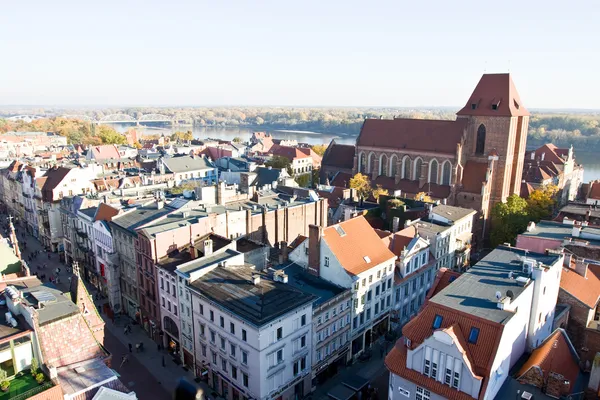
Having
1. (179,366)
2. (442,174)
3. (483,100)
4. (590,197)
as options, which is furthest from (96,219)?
(590,197)

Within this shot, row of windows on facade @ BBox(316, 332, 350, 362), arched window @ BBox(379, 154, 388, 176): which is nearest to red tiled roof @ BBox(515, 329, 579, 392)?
row of windows on facade @ BBox(316, 332, 350, 362)

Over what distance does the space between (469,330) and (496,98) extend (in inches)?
2417

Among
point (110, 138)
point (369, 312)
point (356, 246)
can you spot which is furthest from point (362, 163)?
point (110, 138)

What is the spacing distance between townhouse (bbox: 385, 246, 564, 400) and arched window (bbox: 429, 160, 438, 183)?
166 feet

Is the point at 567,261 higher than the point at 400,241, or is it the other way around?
the point at 567,261

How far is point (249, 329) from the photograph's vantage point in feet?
102

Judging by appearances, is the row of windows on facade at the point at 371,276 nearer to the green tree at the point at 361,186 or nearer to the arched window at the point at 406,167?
the green tree at the point at 361,186

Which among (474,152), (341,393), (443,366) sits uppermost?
(474,152)

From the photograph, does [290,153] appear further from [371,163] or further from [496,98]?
[496,98]

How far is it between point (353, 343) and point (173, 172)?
60341mm

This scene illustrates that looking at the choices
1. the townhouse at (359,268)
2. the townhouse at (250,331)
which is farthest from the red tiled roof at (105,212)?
the townhouse at (359,268)

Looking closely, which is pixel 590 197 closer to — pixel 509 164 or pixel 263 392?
pixel 509 164

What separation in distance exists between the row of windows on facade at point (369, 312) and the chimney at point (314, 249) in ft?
17.1

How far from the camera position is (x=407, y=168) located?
8681 cm
